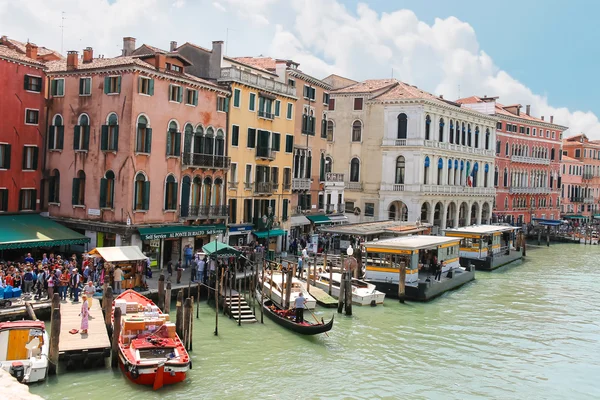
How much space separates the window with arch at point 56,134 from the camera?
2805cm

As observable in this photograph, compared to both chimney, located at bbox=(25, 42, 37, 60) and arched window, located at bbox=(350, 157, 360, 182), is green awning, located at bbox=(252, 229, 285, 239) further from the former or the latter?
arched window, located at bbox=(350, 157, 360, 182)

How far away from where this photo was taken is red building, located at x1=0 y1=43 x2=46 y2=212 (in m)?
26.7

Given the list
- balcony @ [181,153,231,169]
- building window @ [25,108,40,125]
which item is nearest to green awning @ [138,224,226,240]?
balcony @ [181,153,231,169]

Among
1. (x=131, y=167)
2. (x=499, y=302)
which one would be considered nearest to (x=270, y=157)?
(x=131, y=167)

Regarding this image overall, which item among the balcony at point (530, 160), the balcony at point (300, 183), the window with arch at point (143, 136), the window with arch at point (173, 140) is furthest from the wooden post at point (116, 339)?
the balcony at point (530, 160)

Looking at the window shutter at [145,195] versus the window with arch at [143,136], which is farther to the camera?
the window shutter at [145,195]

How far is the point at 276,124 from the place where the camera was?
115 feet

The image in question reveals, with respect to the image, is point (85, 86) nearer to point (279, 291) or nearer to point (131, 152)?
point (131, 152)

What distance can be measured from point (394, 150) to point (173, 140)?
22.6 metres

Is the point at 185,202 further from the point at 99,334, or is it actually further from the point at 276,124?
the point at 99,334

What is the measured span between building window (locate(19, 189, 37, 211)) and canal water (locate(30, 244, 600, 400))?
9518 mm

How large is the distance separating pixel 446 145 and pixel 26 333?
1504 inches

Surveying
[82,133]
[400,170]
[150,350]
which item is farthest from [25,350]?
[400,170]

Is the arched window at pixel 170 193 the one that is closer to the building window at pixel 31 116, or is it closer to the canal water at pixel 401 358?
the canal water at pixel 401 358
